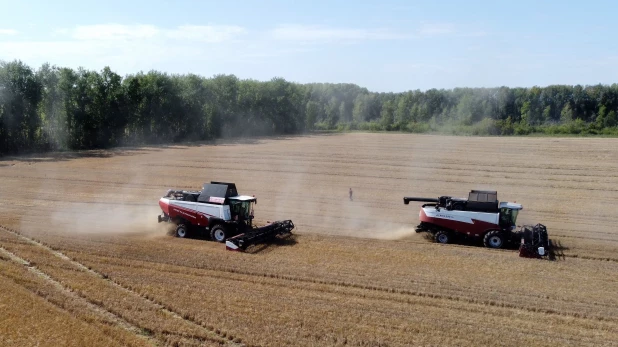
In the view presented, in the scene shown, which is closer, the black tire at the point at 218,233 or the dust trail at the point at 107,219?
the black tire at the point at 218,233

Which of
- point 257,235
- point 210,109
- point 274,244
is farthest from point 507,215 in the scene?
point 210,109

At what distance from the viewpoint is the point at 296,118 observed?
4274 inches

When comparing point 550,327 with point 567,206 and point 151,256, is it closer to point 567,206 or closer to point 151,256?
point 151,256

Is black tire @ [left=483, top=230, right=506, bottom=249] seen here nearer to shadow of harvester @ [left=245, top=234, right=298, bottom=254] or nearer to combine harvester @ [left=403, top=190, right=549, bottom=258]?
combine harvester @ [left=403, top=190, right=549, bottom=258]

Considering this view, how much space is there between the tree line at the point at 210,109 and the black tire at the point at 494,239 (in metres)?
45.3

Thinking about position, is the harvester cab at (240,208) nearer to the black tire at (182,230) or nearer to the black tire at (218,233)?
the black tire at (218,233)

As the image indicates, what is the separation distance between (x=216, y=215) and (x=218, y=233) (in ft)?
2.66

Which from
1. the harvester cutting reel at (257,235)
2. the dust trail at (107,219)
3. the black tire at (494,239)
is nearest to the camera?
the harvester cutting reel at (257,235)

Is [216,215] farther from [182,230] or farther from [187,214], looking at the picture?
[182,230]

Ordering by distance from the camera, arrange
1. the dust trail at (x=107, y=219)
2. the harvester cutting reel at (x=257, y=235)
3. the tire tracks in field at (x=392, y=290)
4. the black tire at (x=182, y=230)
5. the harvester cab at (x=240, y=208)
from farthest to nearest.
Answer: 1. the dust trail at (x=107, y=219)
2. the black tire at (x=182, y=230)
3. the harvester cab at (x=240, y=208)
4. the harvester cutting reel at (x=257, y=235)
5. the tire tracks in field at (x=392, y=290)

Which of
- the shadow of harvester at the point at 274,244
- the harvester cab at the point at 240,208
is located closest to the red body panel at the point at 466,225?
the shadow of harvester at the point at 274,244

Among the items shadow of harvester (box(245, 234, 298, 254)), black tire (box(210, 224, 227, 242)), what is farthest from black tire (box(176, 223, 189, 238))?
shadow of harvester (box(245, 234, 298, 254))

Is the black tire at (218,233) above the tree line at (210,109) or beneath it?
beneath

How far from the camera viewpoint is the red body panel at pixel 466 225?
2369 centimetres
